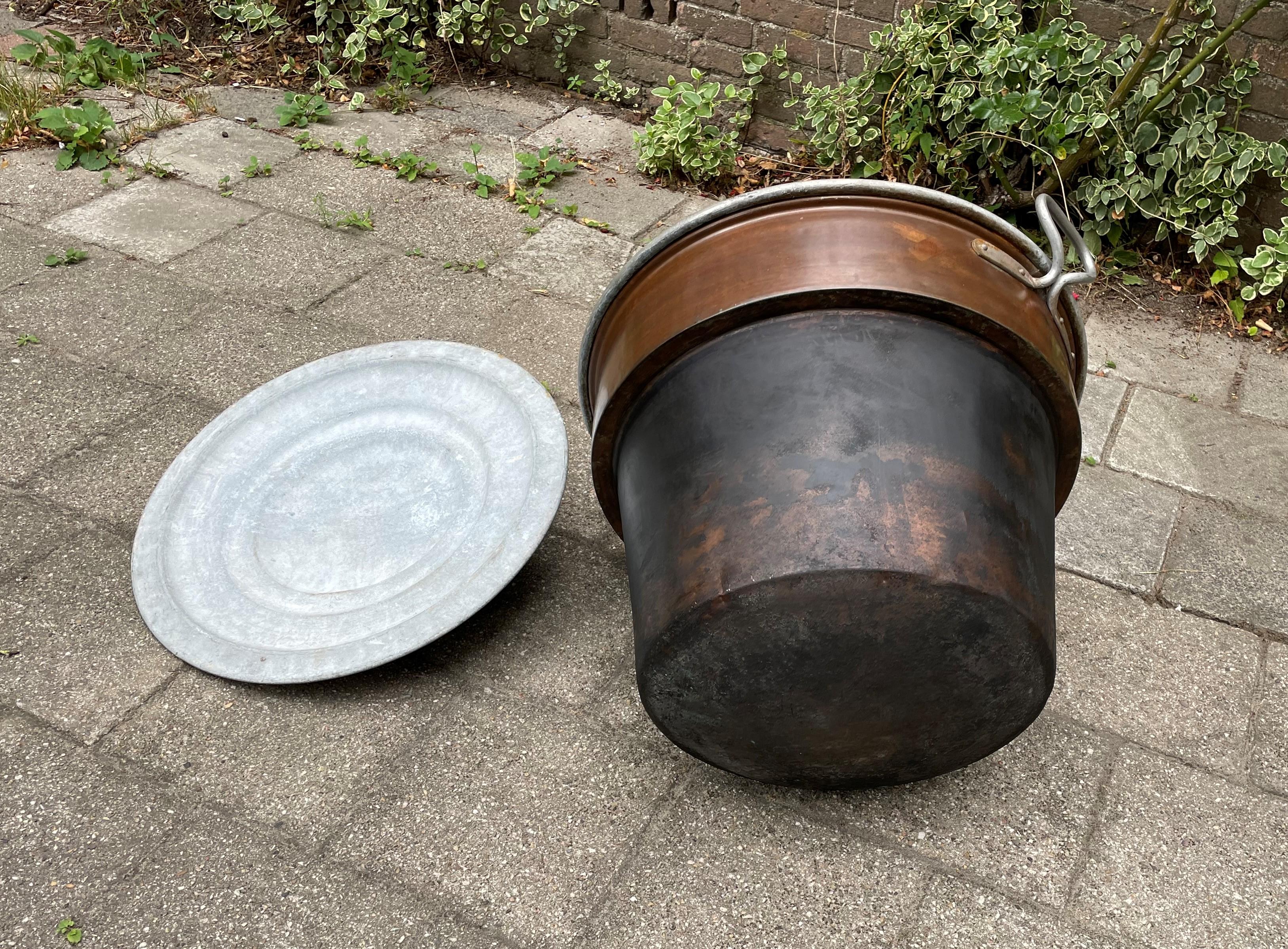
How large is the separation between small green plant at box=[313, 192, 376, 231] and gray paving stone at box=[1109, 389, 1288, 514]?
3.02 metres

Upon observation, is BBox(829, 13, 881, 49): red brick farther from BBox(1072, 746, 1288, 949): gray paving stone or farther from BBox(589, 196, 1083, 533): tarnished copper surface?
BBox(1072, 746, 1288, 949): gray paving stone

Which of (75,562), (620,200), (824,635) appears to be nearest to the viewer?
(824,635)

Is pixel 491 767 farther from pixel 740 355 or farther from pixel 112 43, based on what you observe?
pixel 112 43

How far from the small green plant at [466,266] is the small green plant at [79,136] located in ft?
5.80

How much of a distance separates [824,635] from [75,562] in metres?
2.14

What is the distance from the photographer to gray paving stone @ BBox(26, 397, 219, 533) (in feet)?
9.92

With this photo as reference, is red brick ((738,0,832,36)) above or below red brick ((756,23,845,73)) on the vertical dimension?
above

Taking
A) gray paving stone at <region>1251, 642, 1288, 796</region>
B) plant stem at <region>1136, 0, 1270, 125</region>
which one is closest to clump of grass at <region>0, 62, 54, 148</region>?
plant stem at <region>1136, 0, 1270, 125</region>

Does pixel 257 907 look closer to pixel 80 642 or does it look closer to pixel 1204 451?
pixel 80 642

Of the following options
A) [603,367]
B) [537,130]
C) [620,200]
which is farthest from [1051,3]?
[603,367]

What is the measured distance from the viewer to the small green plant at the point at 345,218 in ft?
14.3

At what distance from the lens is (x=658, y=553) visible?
6.47ft

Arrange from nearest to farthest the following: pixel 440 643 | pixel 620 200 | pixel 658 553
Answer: pixel 658 553, pixel 440 643, pixel 620 200

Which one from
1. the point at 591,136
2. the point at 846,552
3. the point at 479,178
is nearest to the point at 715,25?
the point at 591,136
